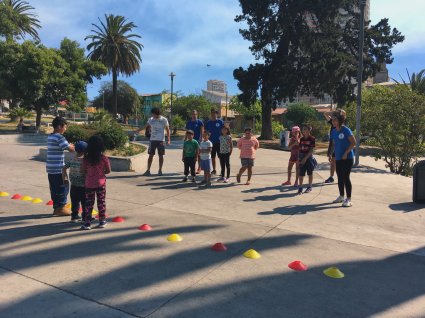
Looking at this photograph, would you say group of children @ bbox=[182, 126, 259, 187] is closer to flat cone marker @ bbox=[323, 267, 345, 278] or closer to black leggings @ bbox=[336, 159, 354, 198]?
black leggings @ bbox=[336, 159, 354, 198]

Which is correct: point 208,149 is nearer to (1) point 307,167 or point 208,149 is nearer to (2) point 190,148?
(2) point 190,148

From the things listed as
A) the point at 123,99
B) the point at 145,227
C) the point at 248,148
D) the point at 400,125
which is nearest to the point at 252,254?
the point at 145,227

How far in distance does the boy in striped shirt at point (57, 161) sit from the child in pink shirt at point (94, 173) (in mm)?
599

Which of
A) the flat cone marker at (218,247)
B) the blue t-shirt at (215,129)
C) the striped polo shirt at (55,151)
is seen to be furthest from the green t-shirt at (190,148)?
the flat cone marker at (218,247)

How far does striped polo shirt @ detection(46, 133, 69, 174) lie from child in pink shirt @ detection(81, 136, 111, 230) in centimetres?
74

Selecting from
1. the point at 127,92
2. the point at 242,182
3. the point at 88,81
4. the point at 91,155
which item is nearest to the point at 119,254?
the point at 91,155

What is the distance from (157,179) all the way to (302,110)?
48258mm

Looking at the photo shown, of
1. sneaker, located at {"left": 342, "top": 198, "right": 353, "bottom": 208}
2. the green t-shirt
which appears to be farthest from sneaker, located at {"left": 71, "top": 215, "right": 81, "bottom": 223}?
sneaker, located at {"left": 342, "top": 198, "right": 353, "bottom": 208}

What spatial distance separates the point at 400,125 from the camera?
14570 mm

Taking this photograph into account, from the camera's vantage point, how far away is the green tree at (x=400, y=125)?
1445 cm

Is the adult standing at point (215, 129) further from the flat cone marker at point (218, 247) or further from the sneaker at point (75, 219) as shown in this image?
the flat cone marker at point (218, 247)

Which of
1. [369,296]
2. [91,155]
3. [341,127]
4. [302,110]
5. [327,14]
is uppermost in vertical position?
[327,14]

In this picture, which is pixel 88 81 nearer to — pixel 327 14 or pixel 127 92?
pixel 327 14

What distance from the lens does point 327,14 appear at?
1069 inches
